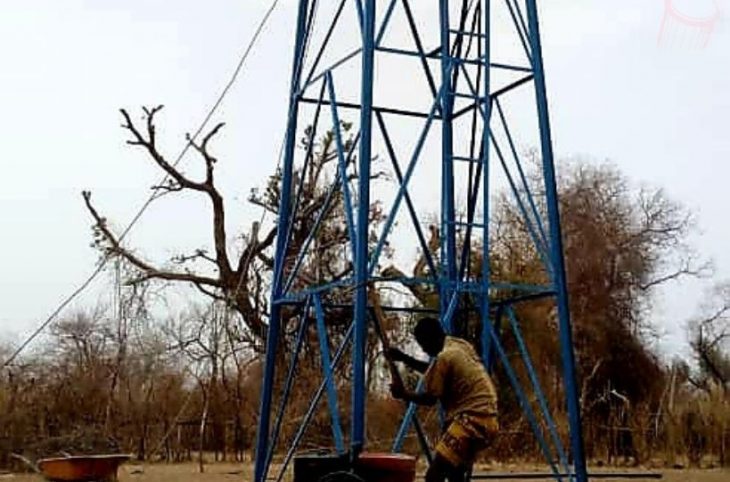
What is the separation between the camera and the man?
29.1 feet

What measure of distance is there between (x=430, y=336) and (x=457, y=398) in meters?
0.48

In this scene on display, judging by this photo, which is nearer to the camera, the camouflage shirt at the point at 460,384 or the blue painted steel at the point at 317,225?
the camouflage shirt at the point at 460,384

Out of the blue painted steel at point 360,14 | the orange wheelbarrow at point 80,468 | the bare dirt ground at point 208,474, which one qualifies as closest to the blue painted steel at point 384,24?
the blue painted steel at point 360,14

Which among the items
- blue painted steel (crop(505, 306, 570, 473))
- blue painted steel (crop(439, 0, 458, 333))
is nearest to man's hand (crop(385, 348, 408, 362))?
blue painted steel (crop(505, 306, 570, 473))

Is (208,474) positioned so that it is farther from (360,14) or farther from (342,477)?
(342,477)

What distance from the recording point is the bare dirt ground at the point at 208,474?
810 inches

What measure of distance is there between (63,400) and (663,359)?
626 inches

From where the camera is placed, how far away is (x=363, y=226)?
36.3 feet

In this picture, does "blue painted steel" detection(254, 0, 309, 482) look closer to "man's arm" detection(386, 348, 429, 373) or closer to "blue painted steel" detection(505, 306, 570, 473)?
"blue painted steel" detection(505, 306, 570, 473)

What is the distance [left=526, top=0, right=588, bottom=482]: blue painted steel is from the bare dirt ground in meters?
7.79

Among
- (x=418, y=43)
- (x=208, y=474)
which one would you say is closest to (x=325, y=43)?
(x=418, y=43)

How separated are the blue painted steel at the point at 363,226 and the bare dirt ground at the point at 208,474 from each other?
31.1 ft

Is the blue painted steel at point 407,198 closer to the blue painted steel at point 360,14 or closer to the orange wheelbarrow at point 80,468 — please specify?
the blue painted steel at point 360,14

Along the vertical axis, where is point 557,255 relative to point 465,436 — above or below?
above
